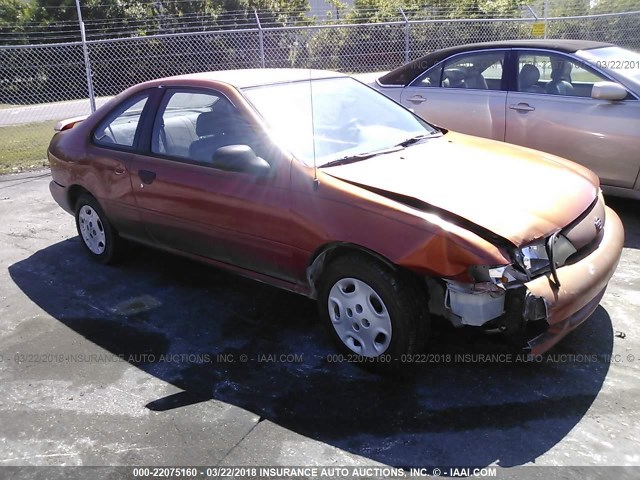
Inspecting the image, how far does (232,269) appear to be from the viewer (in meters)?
4.16

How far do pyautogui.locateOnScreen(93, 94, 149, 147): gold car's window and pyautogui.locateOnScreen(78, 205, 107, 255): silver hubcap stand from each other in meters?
0.64

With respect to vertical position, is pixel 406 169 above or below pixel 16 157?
above

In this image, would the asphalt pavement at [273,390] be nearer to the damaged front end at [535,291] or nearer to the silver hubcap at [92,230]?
the damaged front end at [535,291]

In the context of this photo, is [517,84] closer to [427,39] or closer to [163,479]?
[163,479]

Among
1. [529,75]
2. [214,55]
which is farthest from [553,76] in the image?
[214,55]

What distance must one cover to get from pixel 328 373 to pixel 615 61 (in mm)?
4354

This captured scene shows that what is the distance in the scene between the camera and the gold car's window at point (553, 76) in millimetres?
5883

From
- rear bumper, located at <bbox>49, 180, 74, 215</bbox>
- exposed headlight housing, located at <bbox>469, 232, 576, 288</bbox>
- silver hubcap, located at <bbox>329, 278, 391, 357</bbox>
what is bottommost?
silver hubcap, located at <bbox>329, 278, 391, 357</bbox>

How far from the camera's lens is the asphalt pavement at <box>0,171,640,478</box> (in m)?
2.91

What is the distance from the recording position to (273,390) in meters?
3.40

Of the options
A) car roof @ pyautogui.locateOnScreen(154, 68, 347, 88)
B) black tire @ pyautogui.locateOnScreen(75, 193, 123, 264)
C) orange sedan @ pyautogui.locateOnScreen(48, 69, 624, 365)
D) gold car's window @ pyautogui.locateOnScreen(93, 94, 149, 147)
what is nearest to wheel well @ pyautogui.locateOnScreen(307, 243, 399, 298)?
orange sedan @ pyautogui.locateOnScreen(48, 69, 624, 365)

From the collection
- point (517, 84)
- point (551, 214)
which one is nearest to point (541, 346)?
point (551, 214)

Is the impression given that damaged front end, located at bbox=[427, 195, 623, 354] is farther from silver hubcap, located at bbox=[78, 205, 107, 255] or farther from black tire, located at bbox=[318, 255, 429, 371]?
silver hubcap, located at bbox=[78, 205, 107, 255]

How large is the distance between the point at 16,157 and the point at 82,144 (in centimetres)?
552
